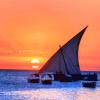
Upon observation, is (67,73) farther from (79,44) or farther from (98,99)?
(98,99)

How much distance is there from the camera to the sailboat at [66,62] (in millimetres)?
80750

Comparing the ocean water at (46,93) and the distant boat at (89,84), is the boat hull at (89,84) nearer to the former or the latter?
the distant boat at (89,84)

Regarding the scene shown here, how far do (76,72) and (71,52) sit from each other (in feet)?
14.4

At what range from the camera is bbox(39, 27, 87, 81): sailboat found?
8075cm

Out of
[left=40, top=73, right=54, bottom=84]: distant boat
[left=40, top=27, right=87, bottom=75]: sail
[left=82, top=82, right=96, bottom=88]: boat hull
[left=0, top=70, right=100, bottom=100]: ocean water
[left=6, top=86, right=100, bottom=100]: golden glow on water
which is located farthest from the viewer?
[left=40, top=73, right=54, bottom=84]: distant boat

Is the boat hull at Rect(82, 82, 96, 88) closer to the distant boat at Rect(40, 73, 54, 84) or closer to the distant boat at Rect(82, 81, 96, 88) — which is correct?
the distant boat at Rect(82, 81, 96, 88)

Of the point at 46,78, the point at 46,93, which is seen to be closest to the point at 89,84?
the point at 46,78

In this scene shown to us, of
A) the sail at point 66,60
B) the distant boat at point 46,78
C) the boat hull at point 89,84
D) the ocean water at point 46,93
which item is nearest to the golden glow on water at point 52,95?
the ocean water at point 46,93

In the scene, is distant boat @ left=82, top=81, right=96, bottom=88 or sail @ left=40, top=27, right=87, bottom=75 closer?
sail @ left=40, top=27, right=87, bottom=75

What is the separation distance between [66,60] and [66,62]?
365 mm

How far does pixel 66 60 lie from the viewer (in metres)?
83.0

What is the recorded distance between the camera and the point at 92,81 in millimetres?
87750

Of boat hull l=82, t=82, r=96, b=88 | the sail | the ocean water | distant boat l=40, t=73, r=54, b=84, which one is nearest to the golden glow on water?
the ocean water

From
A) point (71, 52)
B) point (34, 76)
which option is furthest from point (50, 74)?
point (71, 52)
